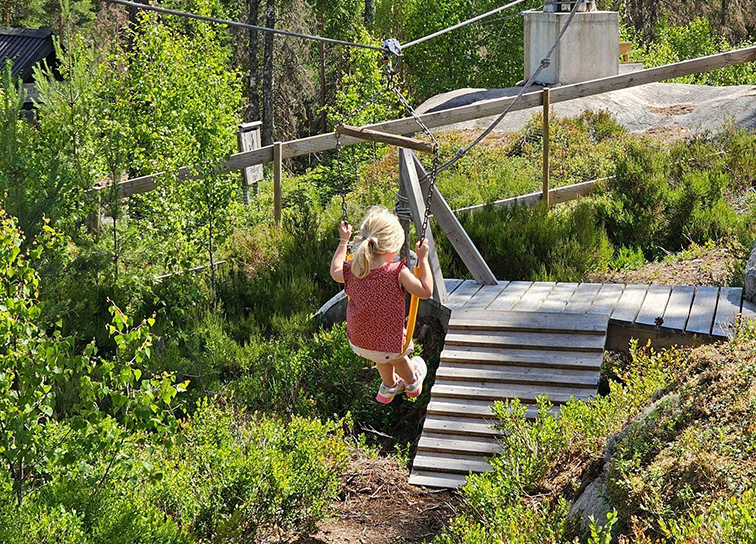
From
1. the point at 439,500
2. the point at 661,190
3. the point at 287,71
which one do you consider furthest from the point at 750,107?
the point at 287,71

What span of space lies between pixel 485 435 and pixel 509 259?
3173 mm

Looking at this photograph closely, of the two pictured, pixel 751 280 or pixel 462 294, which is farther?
pixel 462 294

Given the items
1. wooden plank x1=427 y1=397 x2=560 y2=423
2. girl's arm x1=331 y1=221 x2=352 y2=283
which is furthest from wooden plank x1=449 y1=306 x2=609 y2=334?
girl's arm x1=331 y1=221 x2=352 y2=283

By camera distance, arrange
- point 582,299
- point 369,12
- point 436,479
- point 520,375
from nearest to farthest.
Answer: point 436,479 < point 520,375 < point 582,299 < point 369,12

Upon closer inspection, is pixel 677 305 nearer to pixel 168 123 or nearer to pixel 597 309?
pixel 597 309

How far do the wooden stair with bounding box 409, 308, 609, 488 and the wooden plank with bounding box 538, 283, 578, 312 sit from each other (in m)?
0.15

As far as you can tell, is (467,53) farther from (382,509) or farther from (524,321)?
(382,509)

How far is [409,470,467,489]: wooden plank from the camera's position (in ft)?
20.2

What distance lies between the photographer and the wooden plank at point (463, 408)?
6559 millimetres

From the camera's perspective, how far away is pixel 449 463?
631 cm

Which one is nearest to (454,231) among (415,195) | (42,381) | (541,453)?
(415,195)

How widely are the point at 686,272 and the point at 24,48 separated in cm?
1632

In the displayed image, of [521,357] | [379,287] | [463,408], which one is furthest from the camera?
[521,357]

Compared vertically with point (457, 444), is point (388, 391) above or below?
above
